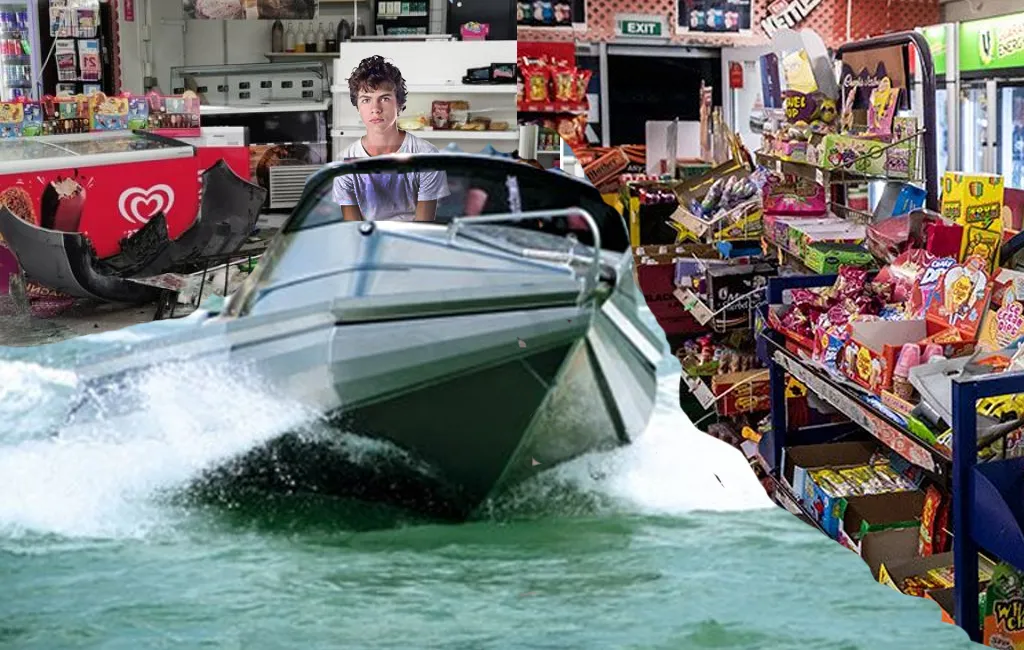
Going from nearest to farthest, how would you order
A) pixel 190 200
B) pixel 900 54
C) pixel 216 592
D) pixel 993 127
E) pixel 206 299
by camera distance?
pixel 216 592, pixel 206 299, pixel 190 200, pixel 900 54, pixel 993 127

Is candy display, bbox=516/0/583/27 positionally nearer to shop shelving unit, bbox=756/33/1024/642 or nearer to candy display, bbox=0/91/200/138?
shop shelving unit, bbox=756/33/1024/642

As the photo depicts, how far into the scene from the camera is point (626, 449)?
99.7 inches

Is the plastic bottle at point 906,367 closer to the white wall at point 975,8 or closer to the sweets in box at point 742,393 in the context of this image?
the sweets in box at point 742,393

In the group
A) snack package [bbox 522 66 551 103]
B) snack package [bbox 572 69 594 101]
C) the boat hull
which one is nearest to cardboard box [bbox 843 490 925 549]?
the boat hull

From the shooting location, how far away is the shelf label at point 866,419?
269cm

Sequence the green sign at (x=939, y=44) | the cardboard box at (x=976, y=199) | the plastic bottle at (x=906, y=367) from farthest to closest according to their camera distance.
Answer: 1. the green sign at (x=939, y=44)
2. the cardboard box at (x=976, y=199)
3. the plastic bottle at (x=906, y=367)

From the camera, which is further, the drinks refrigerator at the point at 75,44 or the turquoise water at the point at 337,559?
the drinks refrigerator at the point at 75,44

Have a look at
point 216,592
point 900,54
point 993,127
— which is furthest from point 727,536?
point 993,127

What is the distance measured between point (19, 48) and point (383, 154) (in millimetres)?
771

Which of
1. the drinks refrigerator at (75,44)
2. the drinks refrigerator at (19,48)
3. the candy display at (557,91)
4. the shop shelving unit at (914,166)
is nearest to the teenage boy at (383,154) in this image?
the drinks refrigerator at (75,44)

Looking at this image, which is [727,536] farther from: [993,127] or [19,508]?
[993,127]

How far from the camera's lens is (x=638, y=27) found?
22.3 feet

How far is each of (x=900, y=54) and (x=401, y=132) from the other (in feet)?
5.88

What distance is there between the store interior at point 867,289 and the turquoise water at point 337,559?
40 centimetres
